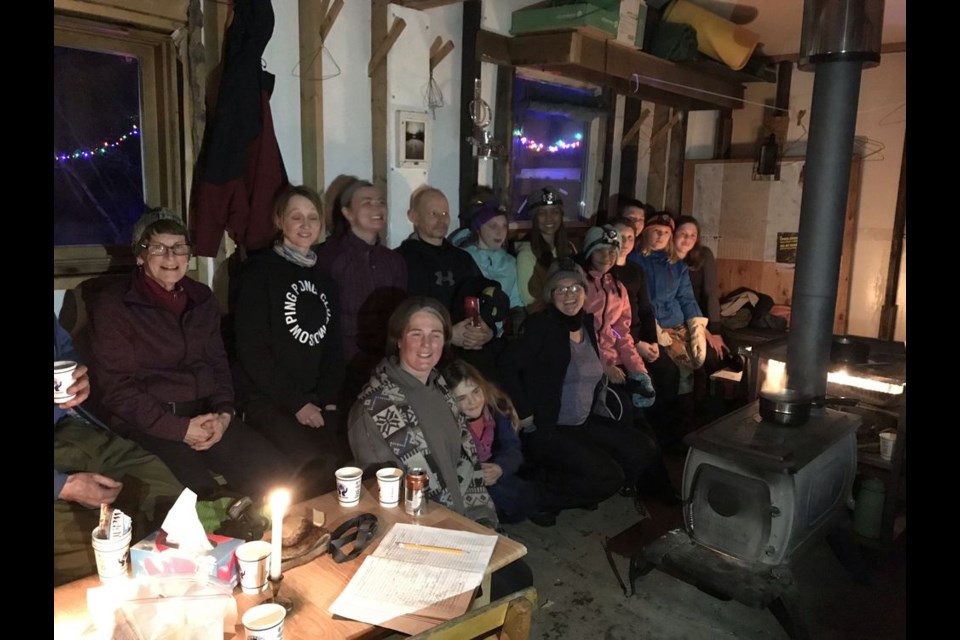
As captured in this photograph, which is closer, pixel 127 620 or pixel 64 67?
pixel 127 620

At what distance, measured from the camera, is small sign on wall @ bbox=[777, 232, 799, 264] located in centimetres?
544

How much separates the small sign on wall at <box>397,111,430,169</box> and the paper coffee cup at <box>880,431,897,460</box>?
248 centimetres

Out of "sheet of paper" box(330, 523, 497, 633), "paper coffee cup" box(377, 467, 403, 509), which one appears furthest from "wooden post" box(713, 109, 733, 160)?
"sheet of paper" box(330, 523, 497, 633)

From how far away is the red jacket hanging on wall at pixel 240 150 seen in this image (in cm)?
272

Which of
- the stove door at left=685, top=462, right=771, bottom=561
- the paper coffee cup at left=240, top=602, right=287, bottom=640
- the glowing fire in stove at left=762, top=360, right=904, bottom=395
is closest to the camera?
the paper coffee cup at left=240, top=602, right=287, bottom=640

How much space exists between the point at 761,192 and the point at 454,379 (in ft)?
12.6

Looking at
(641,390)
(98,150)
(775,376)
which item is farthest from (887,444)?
(98,150)

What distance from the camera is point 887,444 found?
9.95 ft

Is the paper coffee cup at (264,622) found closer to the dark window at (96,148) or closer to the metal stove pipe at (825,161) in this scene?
the dark window at (96,148)

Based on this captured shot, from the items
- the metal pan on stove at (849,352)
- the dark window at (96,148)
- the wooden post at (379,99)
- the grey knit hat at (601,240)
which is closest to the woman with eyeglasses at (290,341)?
the dark window at (96,148)

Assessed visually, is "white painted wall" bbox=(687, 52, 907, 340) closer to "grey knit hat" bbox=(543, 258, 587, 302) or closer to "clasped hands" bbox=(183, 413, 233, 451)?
"grey knit hat" bbox=(543, 258, 587, 302)

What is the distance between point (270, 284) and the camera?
2764 mm
